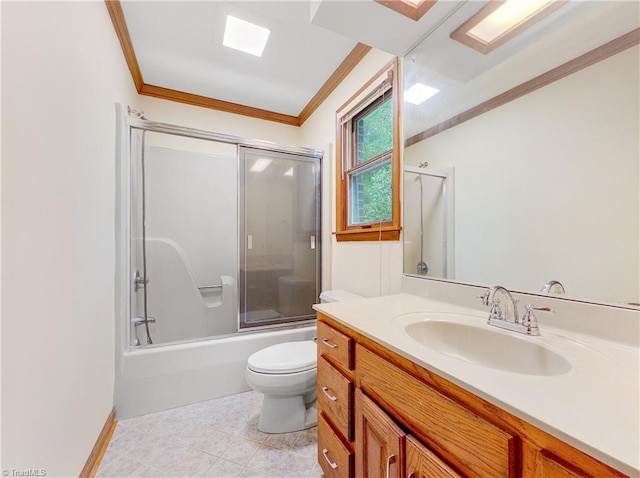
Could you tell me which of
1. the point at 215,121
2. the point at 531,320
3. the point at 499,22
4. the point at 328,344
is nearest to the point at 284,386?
the point at 328,344

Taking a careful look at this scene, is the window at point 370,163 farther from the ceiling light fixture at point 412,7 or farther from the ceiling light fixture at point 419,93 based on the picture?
the ceiling light fixture at point 412,7

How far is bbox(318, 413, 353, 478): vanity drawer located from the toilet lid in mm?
346

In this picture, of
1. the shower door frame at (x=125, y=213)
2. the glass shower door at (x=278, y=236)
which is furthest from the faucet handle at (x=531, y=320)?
the shower door frame at (x=125, y=213)

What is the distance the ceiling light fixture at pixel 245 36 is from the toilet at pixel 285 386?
6.75 feet

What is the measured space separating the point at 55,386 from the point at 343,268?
1608mm

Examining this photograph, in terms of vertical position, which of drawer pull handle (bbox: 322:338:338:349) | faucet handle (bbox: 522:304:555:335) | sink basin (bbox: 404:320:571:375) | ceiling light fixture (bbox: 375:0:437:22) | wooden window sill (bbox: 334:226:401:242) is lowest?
drawer pull handle (bbox: 322:338:338:349)

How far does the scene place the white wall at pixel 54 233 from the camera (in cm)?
70

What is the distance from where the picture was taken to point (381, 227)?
1.62 meters

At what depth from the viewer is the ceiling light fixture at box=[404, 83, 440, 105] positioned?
52.6 inches

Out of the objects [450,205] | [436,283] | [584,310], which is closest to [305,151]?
[450,205]

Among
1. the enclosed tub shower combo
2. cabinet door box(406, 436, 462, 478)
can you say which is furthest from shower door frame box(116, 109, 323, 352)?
cabinet door box(406, 436, 462, 478)

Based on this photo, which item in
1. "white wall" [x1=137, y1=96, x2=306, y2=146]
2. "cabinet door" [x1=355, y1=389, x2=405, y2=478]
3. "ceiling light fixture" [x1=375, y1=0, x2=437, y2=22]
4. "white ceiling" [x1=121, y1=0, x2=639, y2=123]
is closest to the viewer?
"cabinet door" [x1=355, y1=389, x2=405, y2=478]

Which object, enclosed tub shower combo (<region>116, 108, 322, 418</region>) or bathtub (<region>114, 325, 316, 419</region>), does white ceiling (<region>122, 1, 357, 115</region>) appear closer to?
enclosed tub shower combo (<region>116, 108, 322, 418</region>)

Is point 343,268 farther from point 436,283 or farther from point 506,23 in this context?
point 506,23
